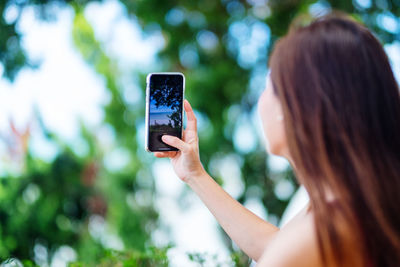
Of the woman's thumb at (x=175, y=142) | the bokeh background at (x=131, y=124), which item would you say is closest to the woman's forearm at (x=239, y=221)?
the woman's thumb at (x=175, y=142)

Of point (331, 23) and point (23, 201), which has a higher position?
point (331, 23)

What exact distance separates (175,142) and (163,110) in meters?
0.14

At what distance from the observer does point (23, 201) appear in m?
6.72

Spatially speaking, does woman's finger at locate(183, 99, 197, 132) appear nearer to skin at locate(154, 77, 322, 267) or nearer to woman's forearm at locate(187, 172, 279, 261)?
skin at locate(154, 77, 322, 267)

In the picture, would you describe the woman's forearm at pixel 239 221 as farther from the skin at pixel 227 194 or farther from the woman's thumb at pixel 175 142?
the woman's thumb at pixel 175 142

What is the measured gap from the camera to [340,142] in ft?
3.13

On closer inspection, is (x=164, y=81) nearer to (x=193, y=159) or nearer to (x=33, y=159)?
(x=193, y=159)

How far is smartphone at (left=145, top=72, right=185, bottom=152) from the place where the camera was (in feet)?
5.29

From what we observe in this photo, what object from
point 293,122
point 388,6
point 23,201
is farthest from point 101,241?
point 293,122

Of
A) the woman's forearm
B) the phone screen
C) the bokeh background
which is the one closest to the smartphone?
the phone screen

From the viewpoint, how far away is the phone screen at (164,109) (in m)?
1.61

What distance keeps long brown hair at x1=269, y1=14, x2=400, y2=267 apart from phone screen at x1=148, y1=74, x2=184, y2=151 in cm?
65

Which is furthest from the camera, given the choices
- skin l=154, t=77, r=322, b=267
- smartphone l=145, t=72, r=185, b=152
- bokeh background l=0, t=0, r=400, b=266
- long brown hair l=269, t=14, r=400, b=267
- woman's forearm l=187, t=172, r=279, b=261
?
bokeh background l=0, t=0, r=400, b=266

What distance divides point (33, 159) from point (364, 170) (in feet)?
21.0
